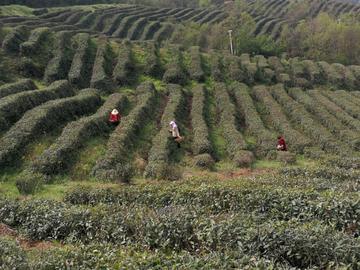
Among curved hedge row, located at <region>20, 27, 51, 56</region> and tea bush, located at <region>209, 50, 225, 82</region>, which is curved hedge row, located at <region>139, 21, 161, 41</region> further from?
curved hedge row, located at <region>20, 27, 51, 56</region>

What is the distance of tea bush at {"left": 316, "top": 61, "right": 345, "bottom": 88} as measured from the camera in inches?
1254

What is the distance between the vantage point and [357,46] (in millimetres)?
43375

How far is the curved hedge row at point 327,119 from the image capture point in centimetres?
1903

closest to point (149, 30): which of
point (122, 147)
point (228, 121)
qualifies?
point (228, 121)

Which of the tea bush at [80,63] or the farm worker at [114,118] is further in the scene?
the tea bush at [80,63]

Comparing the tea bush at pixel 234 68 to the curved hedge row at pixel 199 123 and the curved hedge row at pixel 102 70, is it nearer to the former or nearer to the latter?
the curved hedge row at pixel 199 123

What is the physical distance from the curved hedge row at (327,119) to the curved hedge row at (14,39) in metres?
32.0

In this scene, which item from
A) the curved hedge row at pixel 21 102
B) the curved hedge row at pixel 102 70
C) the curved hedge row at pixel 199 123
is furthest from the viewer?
the curved hedge row at pixel 102 70

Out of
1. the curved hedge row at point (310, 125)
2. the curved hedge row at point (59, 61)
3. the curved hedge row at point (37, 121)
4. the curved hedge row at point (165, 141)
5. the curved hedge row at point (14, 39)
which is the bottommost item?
the curved hedge row at point (310, 125)

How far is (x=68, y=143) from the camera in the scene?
13203mm

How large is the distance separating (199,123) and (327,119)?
1215cm

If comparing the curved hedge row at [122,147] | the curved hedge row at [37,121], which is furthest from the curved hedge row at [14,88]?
the curved hedge row at [122,147]

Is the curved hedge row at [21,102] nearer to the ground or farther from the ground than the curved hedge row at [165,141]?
farther from the ground

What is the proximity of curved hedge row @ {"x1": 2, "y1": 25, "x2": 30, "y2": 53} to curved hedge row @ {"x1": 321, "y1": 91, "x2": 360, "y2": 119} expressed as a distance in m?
35.9
